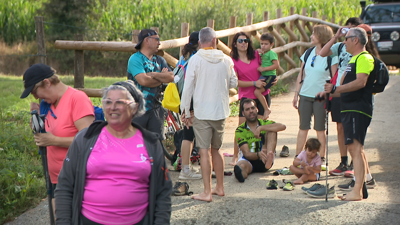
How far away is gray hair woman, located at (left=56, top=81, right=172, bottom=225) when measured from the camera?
300cm

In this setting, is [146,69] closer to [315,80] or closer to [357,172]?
[315,80]

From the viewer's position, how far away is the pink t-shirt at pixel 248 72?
22.7ft

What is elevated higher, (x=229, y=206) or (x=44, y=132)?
(x=44, y=132)

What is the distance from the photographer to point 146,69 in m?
5.65

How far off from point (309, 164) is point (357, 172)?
0.93m

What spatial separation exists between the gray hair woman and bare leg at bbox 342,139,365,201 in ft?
8.73

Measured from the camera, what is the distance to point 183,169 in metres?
6.22

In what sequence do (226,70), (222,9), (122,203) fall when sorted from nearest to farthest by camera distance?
(122,203) → (226,70) → (222,9)

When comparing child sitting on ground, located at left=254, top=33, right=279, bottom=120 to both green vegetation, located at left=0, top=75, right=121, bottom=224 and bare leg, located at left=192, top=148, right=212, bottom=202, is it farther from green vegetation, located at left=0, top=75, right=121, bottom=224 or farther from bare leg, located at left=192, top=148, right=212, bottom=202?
green vegetation, located at left=0, top=75, right=121, bottom=224

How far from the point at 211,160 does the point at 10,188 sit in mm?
2195

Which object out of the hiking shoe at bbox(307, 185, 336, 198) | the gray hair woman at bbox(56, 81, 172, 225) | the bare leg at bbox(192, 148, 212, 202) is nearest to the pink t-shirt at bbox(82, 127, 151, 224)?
the gray hair woman at bbox(56, 81, 172, 225)

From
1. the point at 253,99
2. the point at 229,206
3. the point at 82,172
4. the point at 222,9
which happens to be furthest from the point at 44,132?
the point at 222,9

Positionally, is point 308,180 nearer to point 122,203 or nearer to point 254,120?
point 254,120

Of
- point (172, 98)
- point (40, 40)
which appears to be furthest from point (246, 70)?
point (40, 40)
